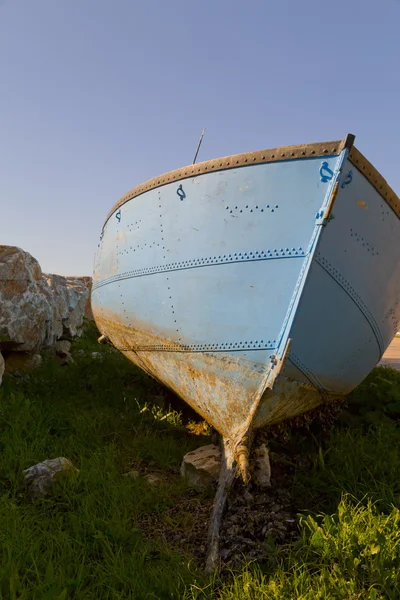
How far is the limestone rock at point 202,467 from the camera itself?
3116 mm

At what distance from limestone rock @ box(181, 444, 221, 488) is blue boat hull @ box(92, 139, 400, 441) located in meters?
0.30

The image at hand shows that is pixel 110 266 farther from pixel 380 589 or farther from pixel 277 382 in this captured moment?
pixel 380 589

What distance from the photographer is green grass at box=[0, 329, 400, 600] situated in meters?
2.11

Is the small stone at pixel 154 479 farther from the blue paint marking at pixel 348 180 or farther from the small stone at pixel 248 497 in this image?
the blue paint marking at pixel 348 180

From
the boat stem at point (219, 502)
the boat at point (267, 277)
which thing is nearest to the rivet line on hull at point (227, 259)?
the boat at point (267, 277)

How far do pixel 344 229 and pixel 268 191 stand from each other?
0.53 metres

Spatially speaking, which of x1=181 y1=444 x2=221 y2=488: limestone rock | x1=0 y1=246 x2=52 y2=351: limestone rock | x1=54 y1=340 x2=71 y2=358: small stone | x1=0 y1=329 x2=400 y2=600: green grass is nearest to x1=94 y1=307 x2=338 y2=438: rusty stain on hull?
x1=181 y1=444 x2=221 y2=488: limestone rock

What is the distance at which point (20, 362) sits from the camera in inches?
215

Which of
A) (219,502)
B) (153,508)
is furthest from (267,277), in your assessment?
(153,508)

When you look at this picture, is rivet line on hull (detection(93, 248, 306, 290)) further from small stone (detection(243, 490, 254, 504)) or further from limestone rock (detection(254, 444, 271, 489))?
small stone (detection(243, 490, 254, 504))

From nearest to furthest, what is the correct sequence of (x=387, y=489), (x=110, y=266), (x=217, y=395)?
(x=387, y=489) → (x=217, y=395) → (x=110, y=266)

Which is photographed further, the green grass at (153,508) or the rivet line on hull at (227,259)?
the rivet line on hull at (227,259)

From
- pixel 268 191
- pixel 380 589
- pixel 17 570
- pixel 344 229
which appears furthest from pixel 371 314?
pixel 17 570

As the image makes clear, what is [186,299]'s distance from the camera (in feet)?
10.3
